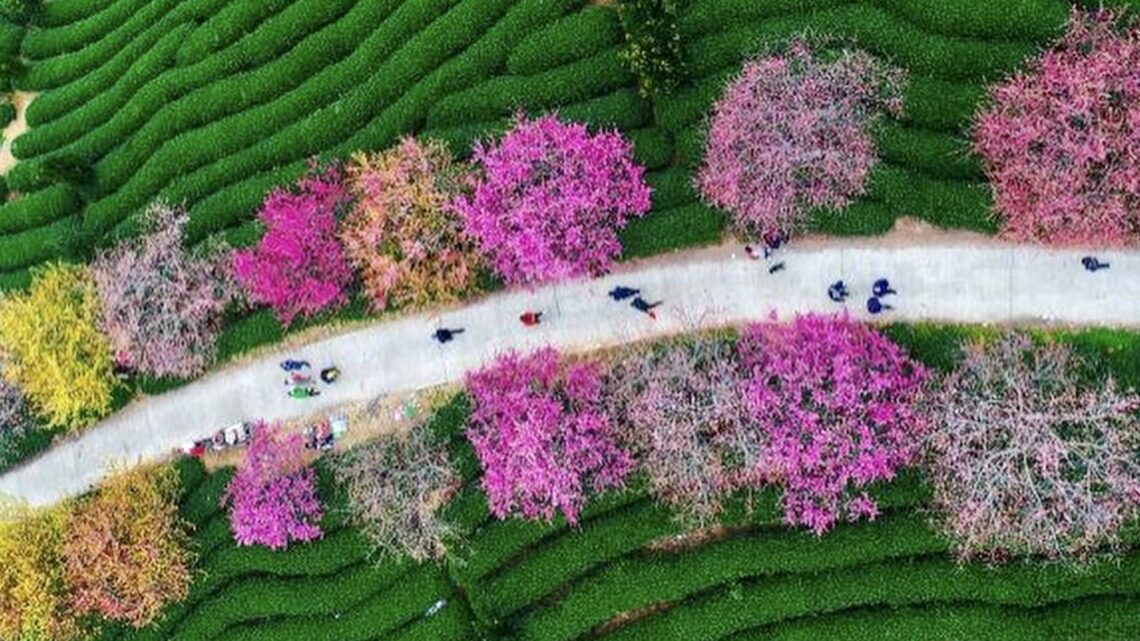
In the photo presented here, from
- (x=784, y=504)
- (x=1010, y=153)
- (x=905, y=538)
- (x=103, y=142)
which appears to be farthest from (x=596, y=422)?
(x=103, y=142)

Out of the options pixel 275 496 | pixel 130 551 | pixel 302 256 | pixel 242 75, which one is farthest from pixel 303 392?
pixel 242 75

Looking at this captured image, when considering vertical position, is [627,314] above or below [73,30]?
below

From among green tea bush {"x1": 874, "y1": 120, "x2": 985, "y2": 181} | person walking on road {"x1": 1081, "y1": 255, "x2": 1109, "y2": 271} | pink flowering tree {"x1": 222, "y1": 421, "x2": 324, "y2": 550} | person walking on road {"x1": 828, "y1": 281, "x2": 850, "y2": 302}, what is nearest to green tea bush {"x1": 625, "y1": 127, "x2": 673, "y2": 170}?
green tea bush {"x1": 874, "y1": 120, "x2": 985, "y2": 181}

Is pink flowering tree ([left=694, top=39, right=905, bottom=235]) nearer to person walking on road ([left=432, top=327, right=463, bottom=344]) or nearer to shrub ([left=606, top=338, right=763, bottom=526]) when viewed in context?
shrub ([left=606, top=338, right=763, bottom=526])

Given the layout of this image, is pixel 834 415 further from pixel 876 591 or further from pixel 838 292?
pixel 876 591

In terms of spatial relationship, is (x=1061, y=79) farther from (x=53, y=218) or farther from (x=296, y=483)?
(x=53, y=218)

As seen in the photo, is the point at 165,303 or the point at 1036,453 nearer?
the point at 1036,453
